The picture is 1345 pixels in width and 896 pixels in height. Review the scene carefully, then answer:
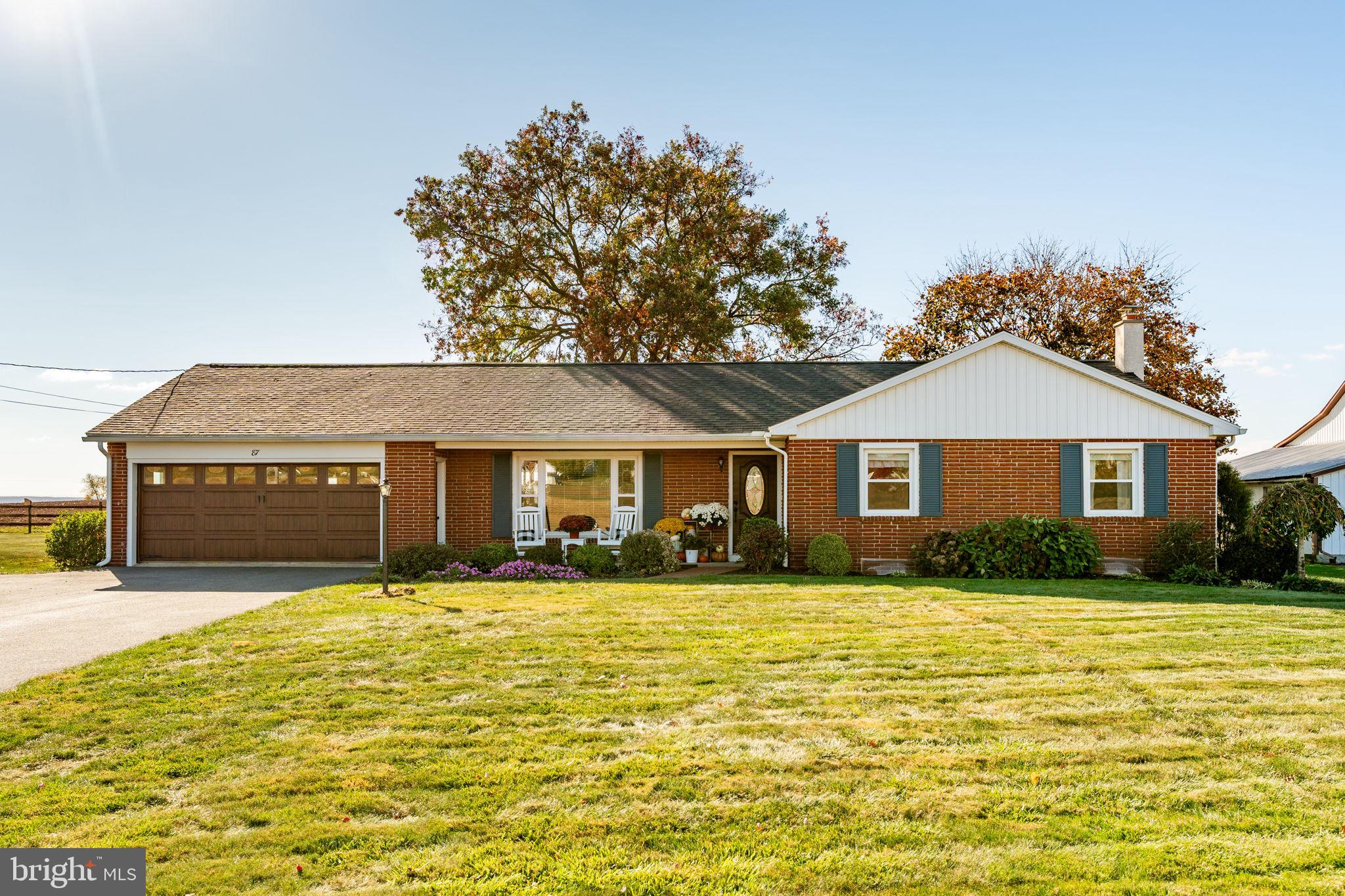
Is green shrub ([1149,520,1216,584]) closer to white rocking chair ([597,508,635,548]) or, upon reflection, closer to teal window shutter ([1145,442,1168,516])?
teal window shutter ([1145,442,1168,516])

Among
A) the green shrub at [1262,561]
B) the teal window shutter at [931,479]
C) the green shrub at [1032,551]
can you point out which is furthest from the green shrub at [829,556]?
the green shrub at [1262,561]

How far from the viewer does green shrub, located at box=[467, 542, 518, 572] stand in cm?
1488

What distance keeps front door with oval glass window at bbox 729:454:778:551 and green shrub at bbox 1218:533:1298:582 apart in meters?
8.07

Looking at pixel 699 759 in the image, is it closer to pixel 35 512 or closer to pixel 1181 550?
pixel 1181 550

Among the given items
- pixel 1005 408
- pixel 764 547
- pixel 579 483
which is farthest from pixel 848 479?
pixel 579 483

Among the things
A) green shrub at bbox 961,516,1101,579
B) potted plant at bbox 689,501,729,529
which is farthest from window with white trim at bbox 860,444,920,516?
potted plant at bbox 689,501,729,529

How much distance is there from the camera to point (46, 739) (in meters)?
5.41

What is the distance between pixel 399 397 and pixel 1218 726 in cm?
1617

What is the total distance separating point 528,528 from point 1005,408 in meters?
9.08

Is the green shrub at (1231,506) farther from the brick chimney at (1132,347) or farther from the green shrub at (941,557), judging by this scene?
the green shrub at (941,557)

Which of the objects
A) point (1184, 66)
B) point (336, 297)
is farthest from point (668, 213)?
point (1184, 66)

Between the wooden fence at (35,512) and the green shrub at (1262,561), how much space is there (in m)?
35.6

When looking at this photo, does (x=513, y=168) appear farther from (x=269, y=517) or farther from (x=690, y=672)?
(x=690, y=672)

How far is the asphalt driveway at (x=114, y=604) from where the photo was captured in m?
8.20
